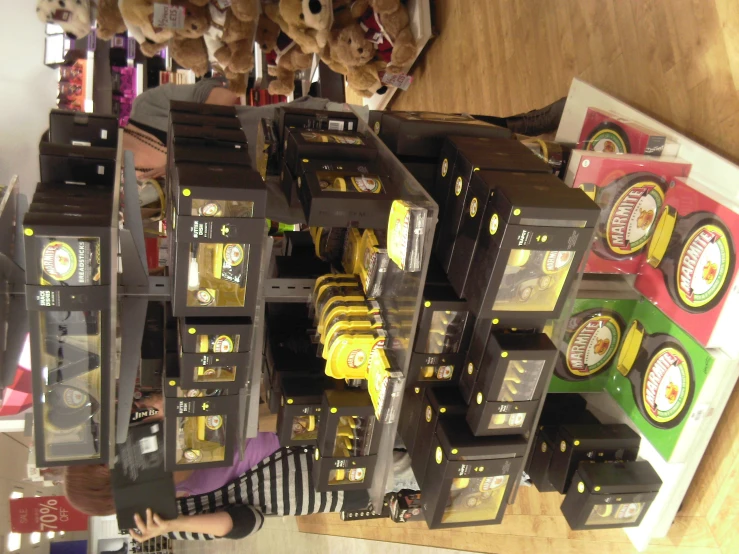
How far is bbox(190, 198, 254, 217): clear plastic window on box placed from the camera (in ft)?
4.19

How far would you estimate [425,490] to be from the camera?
73.7 inches

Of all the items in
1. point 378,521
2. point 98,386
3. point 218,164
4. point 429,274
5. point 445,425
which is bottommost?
point 378,521

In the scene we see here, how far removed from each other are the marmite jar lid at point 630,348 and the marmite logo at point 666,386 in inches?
3.3

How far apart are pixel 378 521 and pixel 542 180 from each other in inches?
91.9

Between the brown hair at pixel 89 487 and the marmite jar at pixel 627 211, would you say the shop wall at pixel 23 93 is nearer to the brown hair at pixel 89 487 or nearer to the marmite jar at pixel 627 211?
the brown hair at pixel 89 487

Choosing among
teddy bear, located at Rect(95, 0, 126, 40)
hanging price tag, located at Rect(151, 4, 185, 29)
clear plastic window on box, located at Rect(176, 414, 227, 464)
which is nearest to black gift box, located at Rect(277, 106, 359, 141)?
clear plastic window on box, located at Rect(176, 414, 227, 464)

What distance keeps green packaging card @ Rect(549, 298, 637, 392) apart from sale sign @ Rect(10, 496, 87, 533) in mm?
3198

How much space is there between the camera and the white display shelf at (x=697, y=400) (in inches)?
67.4

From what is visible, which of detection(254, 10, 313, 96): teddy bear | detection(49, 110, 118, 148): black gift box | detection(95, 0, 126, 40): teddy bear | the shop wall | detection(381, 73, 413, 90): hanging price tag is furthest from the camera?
detection(381, 73, 413, 90): hanging price tag

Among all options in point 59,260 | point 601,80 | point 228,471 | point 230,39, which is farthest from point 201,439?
point 230,39

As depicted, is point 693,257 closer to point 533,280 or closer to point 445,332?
point 533,280

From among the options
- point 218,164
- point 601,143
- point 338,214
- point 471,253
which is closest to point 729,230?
point 601,143

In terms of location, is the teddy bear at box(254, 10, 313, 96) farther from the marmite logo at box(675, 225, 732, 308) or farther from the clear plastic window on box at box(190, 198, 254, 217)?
the marmite logo at box(675, 225, 732, 308)

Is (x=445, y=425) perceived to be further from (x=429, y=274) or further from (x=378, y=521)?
(x=378, y=521)
